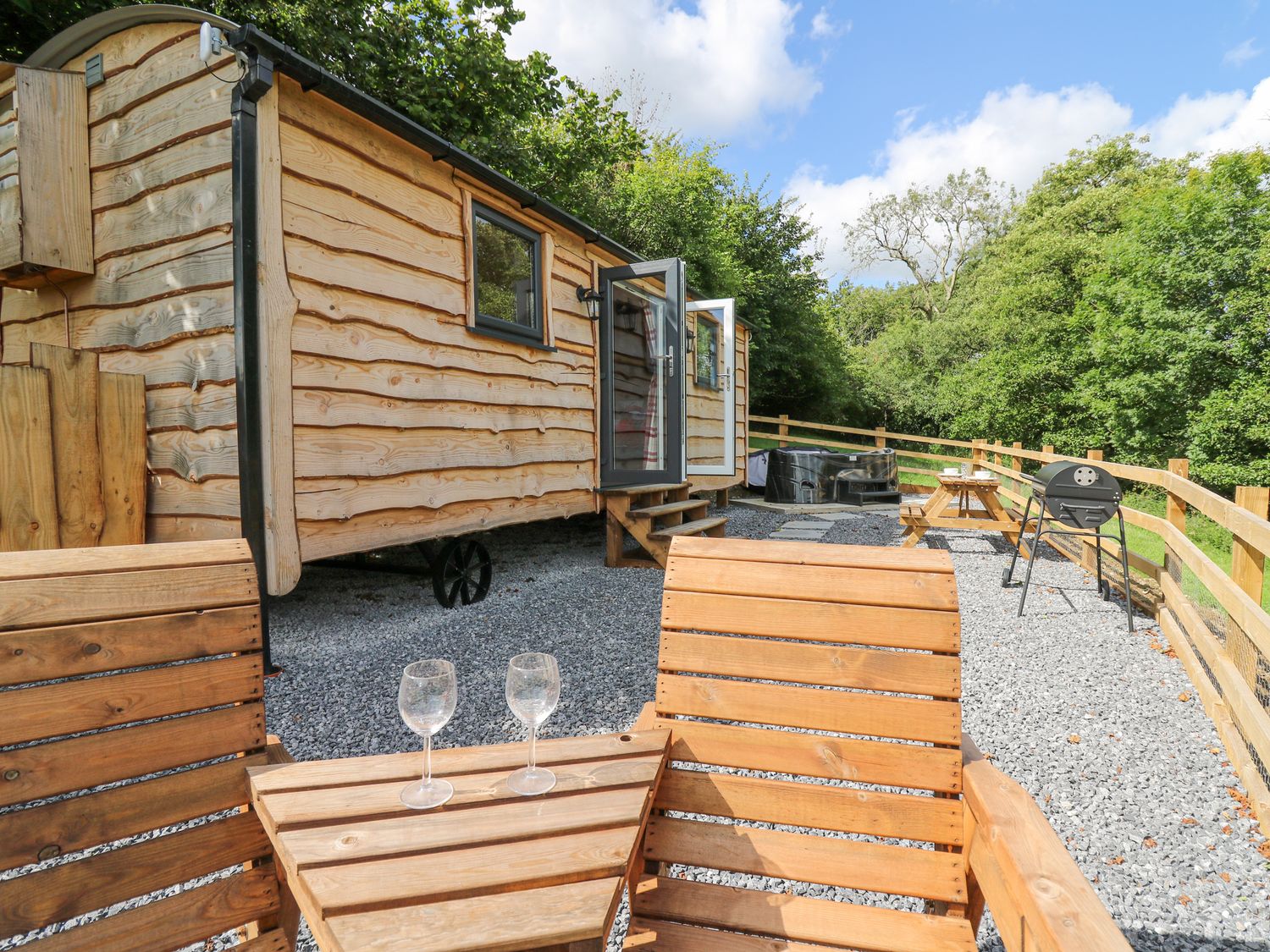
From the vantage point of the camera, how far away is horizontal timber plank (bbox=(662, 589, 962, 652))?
1393mm

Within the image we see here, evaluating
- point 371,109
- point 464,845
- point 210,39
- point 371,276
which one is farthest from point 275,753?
point 371,109

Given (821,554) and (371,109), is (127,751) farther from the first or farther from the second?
(371,109)

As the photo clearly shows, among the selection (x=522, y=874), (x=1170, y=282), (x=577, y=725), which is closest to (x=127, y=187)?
(x=577, y=725)

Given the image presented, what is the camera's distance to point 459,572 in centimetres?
435

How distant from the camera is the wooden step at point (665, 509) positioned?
5.40 metres

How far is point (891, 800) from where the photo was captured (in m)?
1.33

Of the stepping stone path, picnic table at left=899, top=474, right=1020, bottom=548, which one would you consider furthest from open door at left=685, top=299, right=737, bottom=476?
picnic table at left=899, top=474, right=1020, bottom=548

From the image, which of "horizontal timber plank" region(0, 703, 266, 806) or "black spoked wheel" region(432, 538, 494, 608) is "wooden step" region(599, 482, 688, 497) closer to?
"black spoked wheel" region(432, 538, 494, 608)

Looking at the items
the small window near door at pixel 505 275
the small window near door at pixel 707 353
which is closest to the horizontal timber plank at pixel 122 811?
the small window near door at pixel 505 275

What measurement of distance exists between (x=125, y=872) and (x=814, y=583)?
4.76 ft

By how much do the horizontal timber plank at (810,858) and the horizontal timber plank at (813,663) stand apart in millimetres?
318

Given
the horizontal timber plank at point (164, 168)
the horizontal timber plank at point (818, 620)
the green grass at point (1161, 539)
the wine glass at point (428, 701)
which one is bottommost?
the green grass at point (1161, 539)

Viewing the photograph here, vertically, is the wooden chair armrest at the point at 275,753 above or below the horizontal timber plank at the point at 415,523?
below

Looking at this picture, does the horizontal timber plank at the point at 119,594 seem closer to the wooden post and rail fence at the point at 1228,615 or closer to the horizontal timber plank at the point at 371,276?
the horizontal timber plank at the point at 371,276
